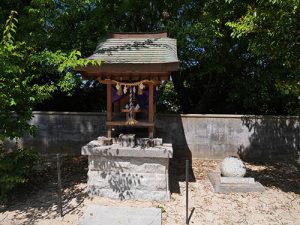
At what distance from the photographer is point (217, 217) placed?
6.68 meters

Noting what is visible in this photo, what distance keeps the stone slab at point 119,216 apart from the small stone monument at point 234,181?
2.16 metres

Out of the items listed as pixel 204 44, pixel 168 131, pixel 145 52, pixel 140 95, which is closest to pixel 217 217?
pixel 140 95

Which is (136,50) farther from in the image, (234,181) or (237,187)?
(237,187)

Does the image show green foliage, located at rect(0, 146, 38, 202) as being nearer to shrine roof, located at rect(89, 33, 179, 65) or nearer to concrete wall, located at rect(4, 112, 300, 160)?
shrine roof, located at rect(89, 33, 179, 65)

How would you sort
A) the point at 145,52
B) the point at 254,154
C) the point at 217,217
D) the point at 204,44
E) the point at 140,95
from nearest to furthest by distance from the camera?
the point at 217,217 → the point at 145,52 → the point at 140,95 → the point at 204,44 → the point at 254,154

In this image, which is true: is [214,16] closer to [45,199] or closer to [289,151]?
[289,151]

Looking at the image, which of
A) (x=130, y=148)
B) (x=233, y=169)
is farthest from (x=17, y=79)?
(x=233, y=169)

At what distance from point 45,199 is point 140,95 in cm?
342

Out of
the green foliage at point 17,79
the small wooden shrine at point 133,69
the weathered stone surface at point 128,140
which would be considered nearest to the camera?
the green foliage at point 17,79

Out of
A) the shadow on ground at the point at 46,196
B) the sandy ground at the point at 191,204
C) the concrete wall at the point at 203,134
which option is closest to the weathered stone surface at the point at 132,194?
the sandy ground at the point at 191,204

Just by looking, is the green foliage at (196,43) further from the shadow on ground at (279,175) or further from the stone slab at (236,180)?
the stone slab at (236,180)

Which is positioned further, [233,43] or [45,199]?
[233,43]

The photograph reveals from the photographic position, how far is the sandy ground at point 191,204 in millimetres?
6531

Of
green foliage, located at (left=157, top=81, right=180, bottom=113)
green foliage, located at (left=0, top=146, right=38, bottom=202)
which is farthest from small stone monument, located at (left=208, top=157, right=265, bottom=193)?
green foliage, located at (left=157, top=81, right=180, bottom=113)
